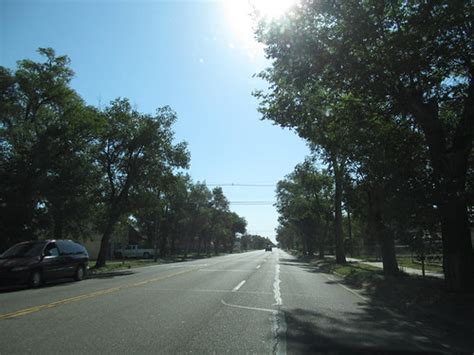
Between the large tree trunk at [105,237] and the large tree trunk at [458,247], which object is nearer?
the large tree trunk at [458,247]

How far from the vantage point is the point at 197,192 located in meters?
78.6

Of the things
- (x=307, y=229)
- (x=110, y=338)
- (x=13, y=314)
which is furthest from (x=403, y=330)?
(x=307, y=229)

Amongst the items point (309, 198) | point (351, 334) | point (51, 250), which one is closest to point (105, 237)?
point (51, 250)

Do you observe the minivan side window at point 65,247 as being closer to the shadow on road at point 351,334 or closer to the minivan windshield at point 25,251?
the minivan windshield at point 25,251

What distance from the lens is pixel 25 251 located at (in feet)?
64.2

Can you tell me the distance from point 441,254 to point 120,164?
27.2 meters

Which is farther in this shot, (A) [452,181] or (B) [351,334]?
(A) [452,181]

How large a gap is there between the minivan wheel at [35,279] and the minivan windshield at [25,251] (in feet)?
2.85

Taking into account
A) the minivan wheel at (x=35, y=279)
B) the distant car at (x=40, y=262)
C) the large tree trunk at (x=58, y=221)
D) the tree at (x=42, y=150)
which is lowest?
the minivan wheel at (x=35, y=279)

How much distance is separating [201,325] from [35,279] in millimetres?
11206

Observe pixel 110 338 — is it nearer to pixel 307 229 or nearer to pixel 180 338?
pixel 180 338

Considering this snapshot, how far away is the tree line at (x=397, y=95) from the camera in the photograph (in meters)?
12.0

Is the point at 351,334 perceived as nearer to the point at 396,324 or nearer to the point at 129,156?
the point at 396,324

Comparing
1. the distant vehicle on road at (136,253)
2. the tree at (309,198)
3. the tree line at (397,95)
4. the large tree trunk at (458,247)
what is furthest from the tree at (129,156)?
the distant vehicle on road at (136,253)
